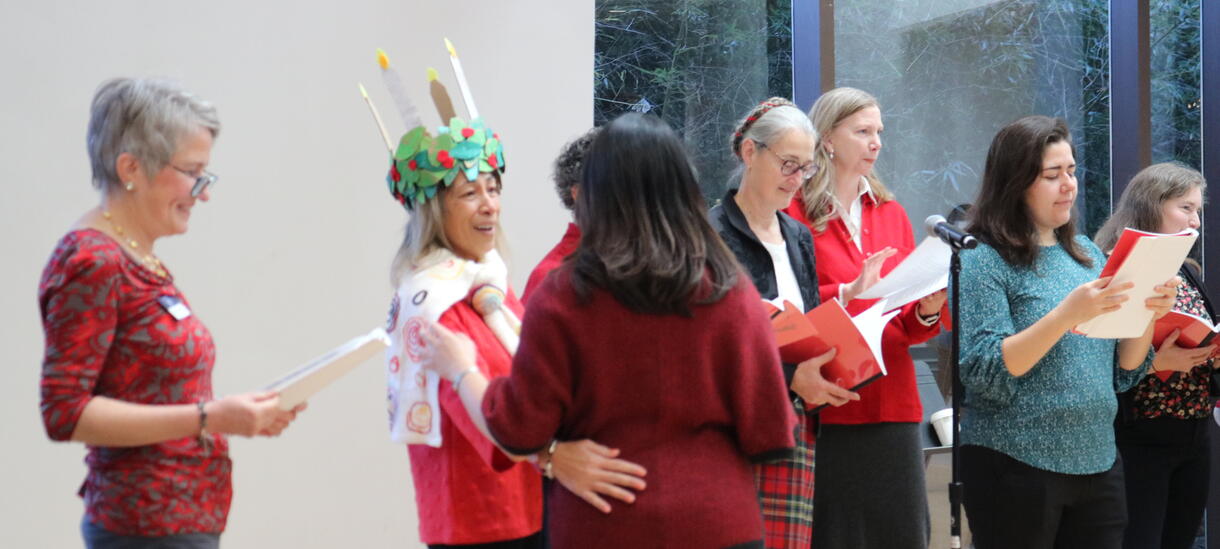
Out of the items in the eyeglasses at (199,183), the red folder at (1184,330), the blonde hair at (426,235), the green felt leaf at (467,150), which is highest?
the green felt leaf at (467,150)

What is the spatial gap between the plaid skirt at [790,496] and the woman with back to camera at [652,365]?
735mm

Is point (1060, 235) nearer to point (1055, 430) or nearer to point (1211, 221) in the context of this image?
point (1055, 430)

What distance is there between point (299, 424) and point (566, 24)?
1608mm

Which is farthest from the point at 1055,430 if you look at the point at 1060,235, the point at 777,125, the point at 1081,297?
the point at 777,125

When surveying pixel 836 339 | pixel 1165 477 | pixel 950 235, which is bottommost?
pixel 1165 477

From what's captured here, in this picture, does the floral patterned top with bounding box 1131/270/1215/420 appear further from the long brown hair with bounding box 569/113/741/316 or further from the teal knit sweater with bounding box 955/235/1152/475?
the long brown hair with bounding box 569/113/741/316

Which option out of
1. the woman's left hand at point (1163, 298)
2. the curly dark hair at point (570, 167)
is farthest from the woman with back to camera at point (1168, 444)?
the curly dark hair at point (570, 167)

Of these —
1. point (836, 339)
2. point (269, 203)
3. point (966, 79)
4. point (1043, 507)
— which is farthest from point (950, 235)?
point (966, 79)

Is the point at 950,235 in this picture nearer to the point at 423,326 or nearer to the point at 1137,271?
the point at 1137,271

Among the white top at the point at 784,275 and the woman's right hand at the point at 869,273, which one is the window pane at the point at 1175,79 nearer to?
the woman's right hand at the point at 869,273

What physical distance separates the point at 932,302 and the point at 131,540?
1899mm

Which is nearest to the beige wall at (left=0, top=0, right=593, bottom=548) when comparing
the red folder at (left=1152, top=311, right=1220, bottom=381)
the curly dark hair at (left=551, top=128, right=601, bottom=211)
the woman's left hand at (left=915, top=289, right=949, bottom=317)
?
the curly dark hair at (left=551, top=128, right=601, bottom=211)

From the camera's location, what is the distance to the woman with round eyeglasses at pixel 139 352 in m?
1.74

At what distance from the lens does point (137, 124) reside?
185 centimetres
